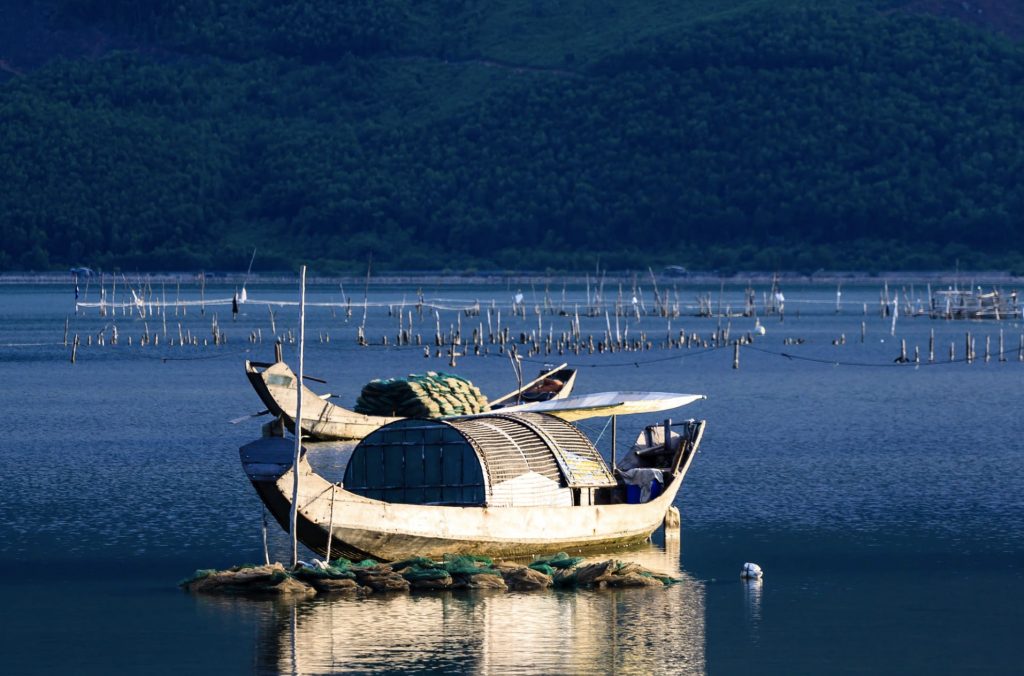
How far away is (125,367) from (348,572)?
57.2m

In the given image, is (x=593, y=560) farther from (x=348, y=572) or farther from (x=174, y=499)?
(x=174, y=499)

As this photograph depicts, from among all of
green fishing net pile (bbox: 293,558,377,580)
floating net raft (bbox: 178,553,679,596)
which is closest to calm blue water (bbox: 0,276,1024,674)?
floating net raft (bbox: 178,553,679,596)

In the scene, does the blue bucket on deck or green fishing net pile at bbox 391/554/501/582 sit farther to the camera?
the blue bucket on deck

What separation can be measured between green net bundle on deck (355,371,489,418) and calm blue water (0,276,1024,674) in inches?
129

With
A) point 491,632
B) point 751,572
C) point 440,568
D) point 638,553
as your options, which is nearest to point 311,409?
point 638,553

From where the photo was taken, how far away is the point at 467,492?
98.1 feet

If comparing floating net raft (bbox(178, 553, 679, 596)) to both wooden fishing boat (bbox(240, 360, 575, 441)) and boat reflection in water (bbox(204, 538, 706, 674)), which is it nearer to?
boat reflection in water (bbox(204, 538, 706, 674))

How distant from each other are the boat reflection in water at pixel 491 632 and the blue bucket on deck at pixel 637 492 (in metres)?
4.62

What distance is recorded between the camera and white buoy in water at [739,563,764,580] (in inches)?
1166

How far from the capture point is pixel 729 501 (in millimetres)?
38688

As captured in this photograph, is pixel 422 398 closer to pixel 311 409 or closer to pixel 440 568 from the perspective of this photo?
pixel 311 409

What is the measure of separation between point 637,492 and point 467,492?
15.5 ft

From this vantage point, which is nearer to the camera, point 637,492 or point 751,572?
point 751,572

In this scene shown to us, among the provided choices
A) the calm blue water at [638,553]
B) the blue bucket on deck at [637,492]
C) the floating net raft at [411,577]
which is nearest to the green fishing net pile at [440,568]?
the floating net raft at [411,577]
